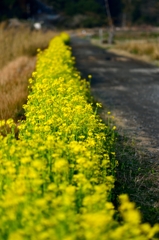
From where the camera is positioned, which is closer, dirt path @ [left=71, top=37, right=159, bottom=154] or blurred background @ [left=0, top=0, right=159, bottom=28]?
dirt path @ [left=71, top=37, right=159, bottom=154]

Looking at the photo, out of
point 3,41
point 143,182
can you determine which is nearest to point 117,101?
point 143,182

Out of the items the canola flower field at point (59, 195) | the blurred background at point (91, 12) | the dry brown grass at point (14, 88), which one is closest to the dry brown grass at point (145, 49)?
the dry brown grass at point (14, 88)

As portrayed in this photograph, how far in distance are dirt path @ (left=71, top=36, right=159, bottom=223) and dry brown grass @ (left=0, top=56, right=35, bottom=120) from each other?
1431 millimetres

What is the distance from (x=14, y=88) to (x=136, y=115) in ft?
6.97

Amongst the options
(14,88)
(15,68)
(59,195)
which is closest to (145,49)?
(15,68)

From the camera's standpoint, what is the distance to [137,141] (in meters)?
6.12

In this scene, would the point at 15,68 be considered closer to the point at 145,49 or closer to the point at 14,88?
the point at 14,88

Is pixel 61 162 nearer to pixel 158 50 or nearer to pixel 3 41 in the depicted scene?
pixel 3 41

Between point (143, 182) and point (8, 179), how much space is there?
78.0 inches

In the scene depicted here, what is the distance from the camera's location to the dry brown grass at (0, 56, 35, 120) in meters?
6.49

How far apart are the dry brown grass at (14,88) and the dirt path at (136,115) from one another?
1431mm

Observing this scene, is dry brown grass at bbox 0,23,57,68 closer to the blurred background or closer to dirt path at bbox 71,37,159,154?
dirt path at bbox 71,37,159,154

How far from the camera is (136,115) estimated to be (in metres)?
7.70

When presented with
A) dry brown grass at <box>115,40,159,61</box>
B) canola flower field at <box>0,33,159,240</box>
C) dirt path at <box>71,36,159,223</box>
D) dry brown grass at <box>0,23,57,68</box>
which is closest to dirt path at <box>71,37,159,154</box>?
dirt path at <box>71,36,159,223</box>
